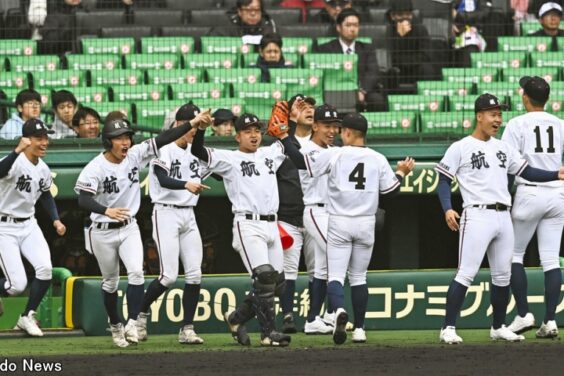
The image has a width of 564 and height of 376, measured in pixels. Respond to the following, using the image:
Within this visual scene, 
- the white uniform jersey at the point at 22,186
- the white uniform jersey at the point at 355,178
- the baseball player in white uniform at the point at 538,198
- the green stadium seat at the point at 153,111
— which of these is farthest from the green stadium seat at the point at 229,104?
the baseball player in white uniform at the point at 538,198

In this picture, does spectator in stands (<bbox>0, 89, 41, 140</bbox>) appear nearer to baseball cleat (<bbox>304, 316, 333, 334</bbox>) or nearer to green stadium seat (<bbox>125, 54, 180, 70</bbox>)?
green stadium seat (<bbox>125, 54, 180, 70</bbox>)

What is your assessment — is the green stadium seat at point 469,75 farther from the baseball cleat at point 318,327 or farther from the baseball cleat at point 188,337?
the baseball cleat at point 188,337

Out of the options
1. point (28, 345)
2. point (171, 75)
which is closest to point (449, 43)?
point (171, 75)

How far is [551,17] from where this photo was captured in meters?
15.1

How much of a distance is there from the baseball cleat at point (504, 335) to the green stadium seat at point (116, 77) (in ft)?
17.9

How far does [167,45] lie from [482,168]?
5556 millimetres

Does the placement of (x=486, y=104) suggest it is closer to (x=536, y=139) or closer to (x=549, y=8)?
(x=536, y=139)

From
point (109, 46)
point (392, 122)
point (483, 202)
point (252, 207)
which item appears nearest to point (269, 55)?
point (392, 122)

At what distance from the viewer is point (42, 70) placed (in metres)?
14.2

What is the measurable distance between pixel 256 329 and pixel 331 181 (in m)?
2.12

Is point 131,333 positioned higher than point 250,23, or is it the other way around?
point 250,23

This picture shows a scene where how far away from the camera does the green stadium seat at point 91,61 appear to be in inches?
563

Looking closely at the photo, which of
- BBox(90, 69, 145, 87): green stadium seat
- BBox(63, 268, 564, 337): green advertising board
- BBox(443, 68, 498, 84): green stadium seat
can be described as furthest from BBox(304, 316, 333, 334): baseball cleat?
BBox(443, 68, 498, 84): green stadium seat

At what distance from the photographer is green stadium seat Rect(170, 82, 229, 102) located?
45.5 ft
